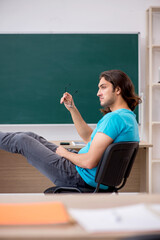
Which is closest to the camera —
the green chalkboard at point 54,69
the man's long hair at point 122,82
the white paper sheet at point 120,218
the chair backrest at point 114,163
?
the white paper sheet at point 120,218

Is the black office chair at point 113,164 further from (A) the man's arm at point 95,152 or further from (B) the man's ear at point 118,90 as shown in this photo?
(B) the man's ear at point 118,90

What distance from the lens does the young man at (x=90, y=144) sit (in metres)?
1.78

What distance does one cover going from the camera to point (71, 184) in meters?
1.90

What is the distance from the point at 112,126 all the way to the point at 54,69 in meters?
2.26

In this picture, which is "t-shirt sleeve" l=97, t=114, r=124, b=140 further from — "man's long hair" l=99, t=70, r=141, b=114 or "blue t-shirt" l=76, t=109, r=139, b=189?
"man's long hair" l=99, t=70, r=141, b=114

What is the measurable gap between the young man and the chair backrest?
81 mm

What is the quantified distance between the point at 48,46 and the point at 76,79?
1.78 feet

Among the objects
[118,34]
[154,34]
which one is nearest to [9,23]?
[118,34]

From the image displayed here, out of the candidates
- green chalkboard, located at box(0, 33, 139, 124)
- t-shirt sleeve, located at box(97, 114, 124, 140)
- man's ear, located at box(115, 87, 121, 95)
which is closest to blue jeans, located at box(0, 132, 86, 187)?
t-shirt sleeve, located at box(97, 114, 124, 140)

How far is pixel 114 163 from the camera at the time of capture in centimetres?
173

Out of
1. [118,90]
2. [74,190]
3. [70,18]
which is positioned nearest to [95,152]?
[74,190]

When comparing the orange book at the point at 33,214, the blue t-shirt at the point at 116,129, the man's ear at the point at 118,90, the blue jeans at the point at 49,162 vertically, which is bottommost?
the blue jeans at the point at 49,162

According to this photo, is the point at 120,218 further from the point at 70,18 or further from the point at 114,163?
the point at 70,18

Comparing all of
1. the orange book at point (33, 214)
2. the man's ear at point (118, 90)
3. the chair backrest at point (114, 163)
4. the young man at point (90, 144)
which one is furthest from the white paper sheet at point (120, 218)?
the man's ear at point (118, 90)
